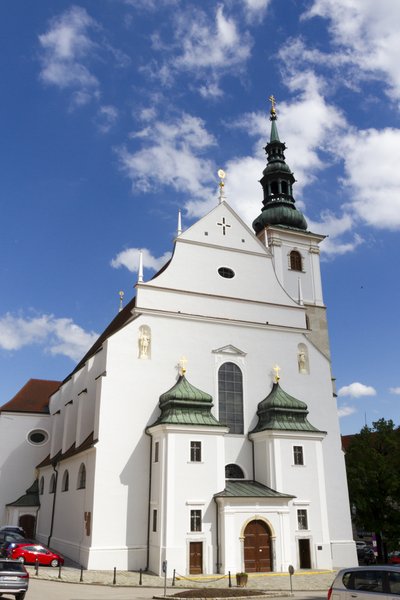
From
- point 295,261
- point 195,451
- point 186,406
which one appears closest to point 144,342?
point 186,406

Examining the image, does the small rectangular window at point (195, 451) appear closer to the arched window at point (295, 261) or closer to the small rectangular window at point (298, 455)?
the small rectangular window at point (298, 455)

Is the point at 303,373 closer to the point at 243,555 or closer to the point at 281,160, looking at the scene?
the point at 243,555

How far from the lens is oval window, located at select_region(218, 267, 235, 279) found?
2731cm

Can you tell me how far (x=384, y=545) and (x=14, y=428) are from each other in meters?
23.8

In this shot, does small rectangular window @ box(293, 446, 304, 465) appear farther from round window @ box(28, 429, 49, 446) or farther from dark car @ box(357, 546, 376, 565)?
round window @ box(28, 429, 49, 446)

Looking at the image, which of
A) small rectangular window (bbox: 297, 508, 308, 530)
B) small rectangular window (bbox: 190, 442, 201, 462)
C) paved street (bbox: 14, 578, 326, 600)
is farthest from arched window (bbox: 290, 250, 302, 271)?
paved street (bbox: 14, 578, 326, 600)

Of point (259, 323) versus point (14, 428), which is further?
point (14, 428)

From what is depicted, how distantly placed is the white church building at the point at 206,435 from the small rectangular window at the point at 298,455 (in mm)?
49

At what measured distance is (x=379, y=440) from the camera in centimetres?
3219

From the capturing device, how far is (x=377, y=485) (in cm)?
3045

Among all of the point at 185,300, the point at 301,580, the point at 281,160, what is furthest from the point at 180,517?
the point at 281,160

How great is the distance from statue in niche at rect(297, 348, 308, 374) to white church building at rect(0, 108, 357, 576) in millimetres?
60

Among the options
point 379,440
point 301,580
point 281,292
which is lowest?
point 301,580

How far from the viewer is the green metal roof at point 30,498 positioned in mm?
31969
